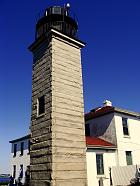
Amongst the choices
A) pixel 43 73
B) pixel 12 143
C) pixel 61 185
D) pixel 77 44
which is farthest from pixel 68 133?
pixel 12 143

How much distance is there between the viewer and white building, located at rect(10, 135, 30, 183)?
31783 millimetres

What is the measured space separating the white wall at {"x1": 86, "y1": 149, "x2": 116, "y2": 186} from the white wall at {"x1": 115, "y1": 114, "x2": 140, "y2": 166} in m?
1.04

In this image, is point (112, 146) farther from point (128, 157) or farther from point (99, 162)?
point (128, 157)

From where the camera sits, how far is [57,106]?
458 inches

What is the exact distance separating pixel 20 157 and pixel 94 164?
18162mm

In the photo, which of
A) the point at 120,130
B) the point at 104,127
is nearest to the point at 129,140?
the point at 120,130

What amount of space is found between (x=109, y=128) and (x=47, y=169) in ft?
41.3

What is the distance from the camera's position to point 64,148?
11.2 m

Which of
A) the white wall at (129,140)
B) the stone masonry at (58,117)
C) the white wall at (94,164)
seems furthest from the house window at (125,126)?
the stone masonry at (58,117)

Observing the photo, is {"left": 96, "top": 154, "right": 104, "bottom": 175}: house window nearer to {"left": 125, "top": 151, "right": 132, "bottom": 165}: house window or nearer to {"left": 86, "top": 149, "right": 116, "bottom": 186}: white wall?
{"left": 86, "top": 149, "right": 116, "bottom": 186}: white wall

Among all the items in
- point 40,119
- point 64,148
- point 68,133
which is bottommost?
point 64,148

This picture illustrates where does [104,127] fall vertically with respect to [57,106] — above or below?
below

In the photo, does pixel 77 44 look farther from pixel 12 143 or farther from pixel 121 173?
pixel 12 143

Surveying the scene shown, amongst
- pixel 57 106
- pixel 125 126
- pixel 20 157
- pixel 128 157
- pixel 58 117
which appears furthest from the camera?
pixel 20 157
